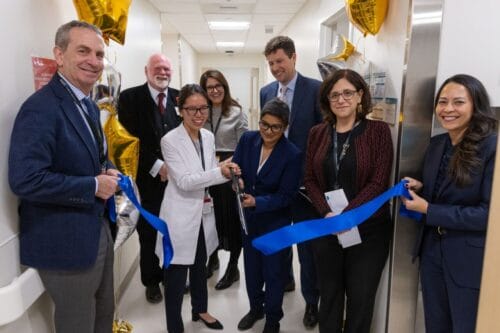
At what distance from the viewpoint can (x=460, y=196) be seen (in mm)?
1398

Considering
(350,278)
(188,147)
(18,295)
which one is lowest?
(350,278)

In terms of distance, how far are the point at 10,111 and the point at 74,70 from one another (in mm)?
287

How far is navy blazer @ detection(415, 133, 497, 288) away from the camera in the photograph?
4.37ft

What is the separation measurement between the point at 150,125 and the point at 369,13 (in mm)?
1590

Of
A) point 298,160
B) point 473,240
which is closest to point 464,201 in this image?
point 473,240

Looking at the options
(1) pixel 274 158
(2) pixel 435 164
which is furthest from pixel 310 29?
(2) pixel 435 164

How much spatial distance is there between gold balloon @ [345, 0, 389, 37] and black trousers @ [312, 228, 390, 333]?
45.1 inches

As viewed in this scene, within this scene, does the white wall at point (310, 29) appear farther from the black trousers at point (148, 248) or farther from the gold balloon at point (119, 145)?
the black trousers at point (148, 248)

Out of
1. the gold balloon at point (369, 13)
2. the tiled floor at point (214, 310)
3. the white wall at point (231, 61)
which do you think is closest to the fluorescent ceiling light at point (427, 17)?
the gold balloon at point (369, 13)

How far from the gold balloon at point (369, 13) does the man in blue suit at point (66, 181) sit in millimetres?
1305

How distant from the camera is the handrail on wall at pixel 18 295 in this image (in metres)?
1.24

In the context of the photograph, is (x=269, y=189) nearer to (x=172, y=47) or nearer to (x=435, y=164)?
(x=435, y=164)

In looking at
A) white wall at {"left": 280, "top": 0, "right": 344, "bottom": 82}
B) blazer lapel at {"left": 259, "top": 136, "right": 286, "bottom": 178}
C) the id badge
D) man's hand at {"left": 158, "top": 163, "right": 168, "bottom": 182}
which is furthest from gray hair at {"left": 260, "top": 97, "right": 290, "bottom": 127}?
white wall at {"left": 280, "top": 0, "right": 344, "bottom": 82}

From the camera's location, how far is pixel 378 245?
175cm
